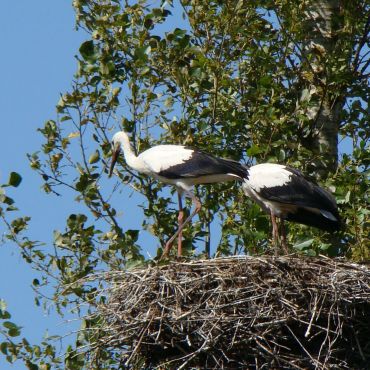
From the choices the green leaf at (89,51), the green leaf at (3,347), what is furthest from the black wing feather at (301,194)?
the green leaf at (3,347)

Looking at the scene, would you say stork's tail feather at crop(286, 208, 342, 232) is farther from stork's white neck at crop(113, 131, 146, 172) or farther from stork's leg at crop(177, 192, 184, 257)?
stork's white neck at crop(113, 131, 146, 172)

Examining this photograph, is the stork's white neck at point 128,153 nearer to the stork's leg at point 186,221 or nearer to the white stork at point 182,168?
the white stork at point 182,168

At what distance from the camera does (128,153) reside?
51.1 feet

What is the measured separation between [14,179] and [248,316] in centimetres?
350

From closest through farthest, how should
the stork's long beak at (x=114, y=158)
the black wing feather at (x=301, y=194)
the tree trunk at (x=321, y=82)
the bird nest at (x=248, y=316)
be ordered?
1. the bird nest at (x=248, y=316)
2. the black wing feather at (x=301, y=194)
3. the stork's long beak at (x=114, y=158)
4. the tree trunk at (x=321, y=82)

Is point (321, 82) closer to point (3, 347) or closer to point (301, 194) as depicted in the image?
point (301, 194)

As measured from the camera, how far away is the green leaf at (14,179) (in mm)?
15109

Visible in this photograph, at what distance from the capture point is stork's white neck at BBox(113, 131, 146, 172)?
15358 mm

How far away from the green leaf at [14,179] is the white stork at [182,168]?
1.14m

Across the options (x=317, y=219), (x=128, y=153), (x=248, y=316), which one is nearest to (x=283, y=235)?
(x=317, y=219)

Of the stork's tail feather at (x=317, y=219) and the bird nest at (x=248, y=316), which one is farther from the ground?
the stork's tail feather at (x=317, y=219)

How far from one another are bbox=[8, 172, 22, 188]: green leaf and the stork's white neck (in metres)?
1.14

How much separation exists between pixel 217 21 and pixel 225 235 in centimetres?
231

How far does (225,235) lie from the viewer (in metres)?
15.8
